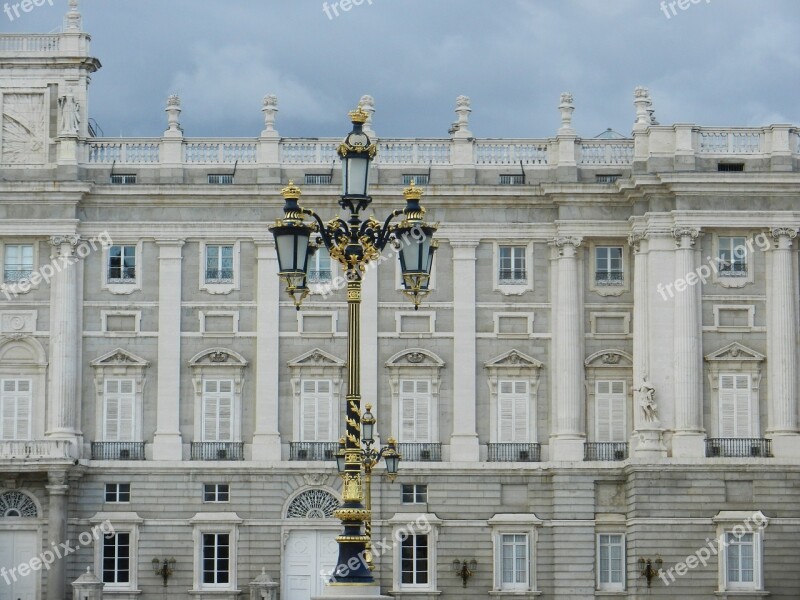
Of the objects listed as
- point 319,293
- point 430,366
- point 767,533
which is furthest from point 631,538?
point 319,293

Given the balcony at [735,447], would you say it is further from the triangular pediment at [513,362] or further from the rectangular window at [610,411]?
the triangular pediment at [513,362]

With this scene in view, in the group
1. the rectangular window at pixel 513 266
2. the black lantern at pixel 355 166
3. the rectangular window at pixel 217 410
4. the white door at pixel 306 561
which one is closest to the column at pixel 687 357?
the rectangular window at pixel 513 266

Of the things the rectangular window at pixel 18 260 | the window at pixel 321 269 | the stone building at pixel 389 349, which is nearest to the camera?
the stone building at pixel 389 349

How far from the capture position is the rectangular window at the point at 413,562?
59.6 metres

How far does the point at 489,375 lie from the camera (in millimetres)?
60344

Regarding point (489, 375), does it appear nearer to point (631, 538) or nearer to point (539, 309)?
point (539, 309)

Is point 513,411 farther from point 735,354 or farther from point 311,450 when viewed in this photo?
point 735,354

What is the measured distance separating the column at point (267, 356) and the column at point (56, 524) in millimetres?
5879

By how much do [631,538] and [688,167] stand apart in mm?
11276

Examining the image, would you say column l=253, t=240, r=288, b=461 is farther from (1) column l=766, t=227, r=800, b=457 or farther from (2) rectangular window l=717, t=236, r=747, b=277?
(1) column l=766, t=227, r=800, b=457

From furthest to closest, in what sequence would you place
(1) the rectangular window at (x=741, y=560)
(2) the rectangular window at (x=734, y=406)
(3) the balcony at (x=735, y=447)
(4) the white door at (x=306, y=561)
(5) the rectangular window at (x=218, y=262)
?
(5) the rectangular window at (x=218, y=262)
(4) the white door at (x=306, y=561)
(2) the rectangular window at (x=734, y=406)
(3) the balcony at (x=735, y=447)
(1) the rectangular window at (x=741, y=560)

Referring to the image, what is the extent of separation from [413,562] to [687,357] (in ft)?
33.8

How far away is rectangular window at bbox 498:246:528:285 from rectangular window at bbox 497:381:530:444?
3164 mm

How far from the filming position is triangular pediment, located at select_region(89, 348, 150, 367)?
6019 cm
